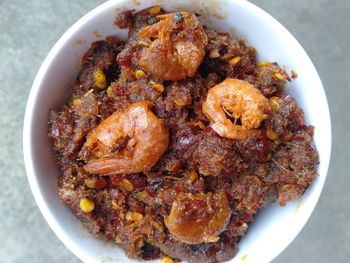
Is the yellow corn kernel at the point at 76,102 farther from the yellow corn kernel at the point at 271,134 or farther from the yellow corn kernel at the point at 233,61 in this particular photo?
the yellow corn kernel at the point at 271,134

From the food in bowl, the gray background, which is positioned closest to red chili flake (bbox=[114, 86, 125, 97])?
the food in bowl

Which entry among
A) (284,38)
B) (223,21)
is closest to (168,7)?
(223,21)

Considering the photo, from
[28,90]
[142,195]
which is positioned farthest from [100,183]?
[28,90]

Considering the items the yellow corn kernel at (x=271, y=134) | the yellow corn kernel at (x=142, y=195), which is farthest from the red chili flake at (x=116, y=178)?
the yellow corn kernel at (x=271, y=134)

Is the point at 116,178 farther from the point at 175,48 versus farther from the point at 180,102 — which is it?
the point at 175,48

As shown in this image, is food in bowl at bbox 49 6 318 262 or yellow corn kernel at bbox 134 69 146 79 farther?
yellow corn kernel at bbox 134 69 146 79

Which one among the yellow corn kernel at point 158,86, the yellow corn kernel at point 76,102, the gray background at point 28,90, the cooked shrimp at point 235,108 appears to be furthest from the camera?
the gray background at point 28,90

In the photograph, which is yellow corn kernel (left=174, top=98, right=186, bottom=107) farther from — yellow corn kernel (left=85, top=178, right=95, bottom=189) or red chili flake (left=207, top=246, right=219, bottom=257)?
red chili flake (left=207, top=246, right=219, bottom=257)
